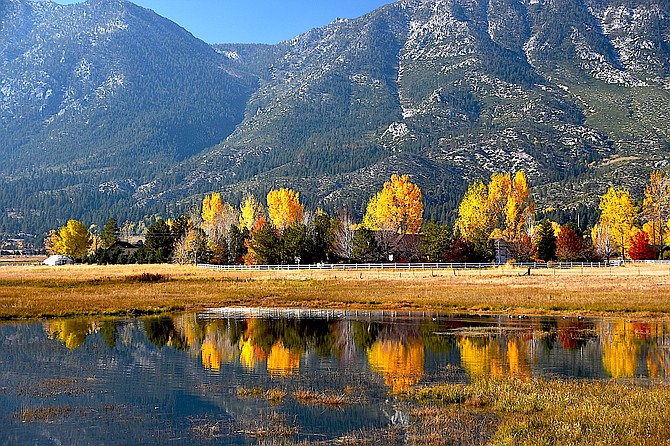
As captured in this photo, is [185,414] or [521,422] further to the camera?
[185,414]

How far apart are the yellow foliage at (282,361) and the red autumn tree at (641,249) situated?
11422cm

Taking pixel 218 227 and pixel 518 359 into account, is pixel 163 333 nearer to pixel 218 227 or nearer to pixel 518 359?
pixel 518 359

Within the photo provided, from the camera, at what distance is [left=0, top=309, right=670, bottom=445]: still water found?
20.1m

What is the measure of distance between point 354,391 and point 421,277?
67417 mm

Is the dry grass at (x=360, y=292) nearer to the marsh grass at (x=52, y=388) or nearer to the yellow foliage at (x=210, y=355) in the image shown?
the yellow foliage at (x=210, y=355)

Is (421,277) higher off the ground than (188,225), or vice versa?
(188,225)

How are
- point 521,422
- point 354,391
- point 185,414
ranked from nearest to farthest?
point 521,422 < point 185,414 < point 354,391

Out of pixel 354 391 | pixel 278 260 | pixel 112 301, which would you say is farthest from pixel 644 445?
pixel 278 260

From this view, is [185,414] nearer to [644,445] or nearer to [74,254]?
[644,445]

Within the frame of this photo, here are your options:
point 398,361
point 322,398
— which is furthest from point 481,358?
point 322,398

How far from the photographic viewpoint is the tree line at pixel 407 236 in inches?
4815

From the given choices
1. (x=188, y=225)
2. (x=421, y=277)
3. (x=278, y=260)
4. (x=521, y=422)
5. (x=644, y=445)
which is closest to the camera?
(x=644, y=445)

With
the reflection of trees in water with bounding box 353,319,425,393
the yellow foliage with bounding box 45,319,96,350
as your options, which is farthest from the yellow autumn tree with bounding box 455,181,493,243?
the yellow foliage with bounding box 45,319,96,350

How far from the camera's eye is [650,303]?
54312 millimetres
